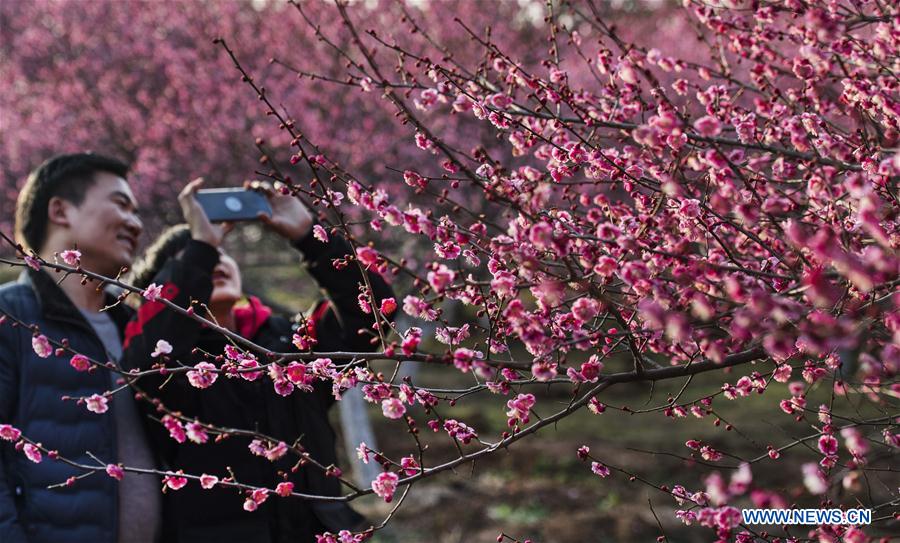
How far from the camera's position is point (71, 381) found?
337 centimetres

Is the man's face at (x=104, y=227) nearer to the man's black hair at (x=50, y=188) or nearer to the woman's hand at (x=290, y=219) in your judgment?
the man's black hair at (x=50, y=188)

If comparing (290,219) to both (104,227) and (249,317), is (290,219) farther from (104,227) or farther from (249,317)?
(104,227)

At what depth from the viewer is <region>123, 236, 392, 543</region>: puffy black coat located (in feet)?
11.0

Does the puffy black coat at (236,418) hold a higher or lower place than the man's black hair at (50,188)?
lower

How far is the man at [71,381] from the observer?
3230 millimetres

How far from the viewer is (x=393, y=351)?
2.09 meters

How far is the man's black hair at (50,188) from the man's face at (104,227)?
0.15 ft

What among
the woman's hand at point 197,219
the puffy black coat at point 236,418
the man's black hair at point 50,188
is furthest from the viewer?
the man's black hair at point 50,188

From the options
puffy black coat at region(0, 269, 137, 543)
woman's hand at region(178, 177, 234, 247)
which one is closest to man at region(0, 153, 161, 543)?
puffy black coat at region(0, 269, 137, 543)

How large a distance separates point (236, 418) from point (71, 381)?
623 mm

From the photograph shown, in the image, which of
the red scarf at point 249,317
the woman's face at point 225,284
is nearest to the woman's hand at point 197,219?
the woman's face at point 225,284

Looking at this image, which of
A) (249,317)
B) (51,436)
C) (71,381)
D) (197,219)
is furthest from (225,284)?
(51,436)

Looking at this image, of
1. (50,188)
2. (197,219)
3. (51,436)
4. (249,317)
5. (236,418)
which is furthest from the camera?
(249,317)

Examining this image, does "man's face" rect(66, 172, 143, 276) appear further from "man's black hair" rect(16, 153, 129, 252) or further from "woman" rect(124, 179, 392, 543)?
"woman" rect(124, 179, 392, 543)
